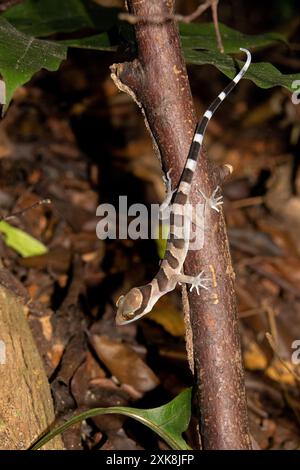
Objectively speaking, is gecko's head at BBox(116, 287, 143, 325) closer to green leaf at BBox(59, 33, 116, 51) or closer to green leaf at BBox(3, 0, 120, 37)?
green leaf at BBox(59, 33, 116, 51)

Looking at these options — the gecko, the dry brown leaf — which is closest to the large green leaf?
the gecko

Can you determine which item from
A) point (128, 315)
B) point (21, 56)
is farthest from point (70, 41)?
point (128, 315)

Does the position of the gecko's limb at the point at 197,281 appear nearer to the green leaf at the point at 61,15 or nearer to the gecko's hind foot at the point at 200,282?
the gecko's hind foot at the point at 200,282

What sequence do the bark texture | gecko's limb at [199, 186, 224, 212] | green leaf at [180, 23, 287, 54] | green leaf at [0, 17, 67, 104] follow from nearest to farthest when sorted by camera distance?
green leaf at [0, 17, 67, 104]
gecko's limb at [199, 186, 224, 212]
the bark texture
green leaf at [180, 23, 287, 54]

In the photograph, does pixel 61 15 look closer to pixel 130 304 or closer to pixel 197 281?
pixel 130 304

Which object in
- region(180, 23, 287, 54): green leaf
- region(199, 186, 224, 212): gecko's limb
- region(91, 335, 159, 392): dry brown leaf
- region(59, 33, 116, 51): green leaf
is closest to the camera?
region(199, 186, 224, 212): gecko's limb

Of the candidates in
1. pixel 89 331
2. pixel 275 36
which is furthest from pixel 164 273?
Result: pixel 275 36
